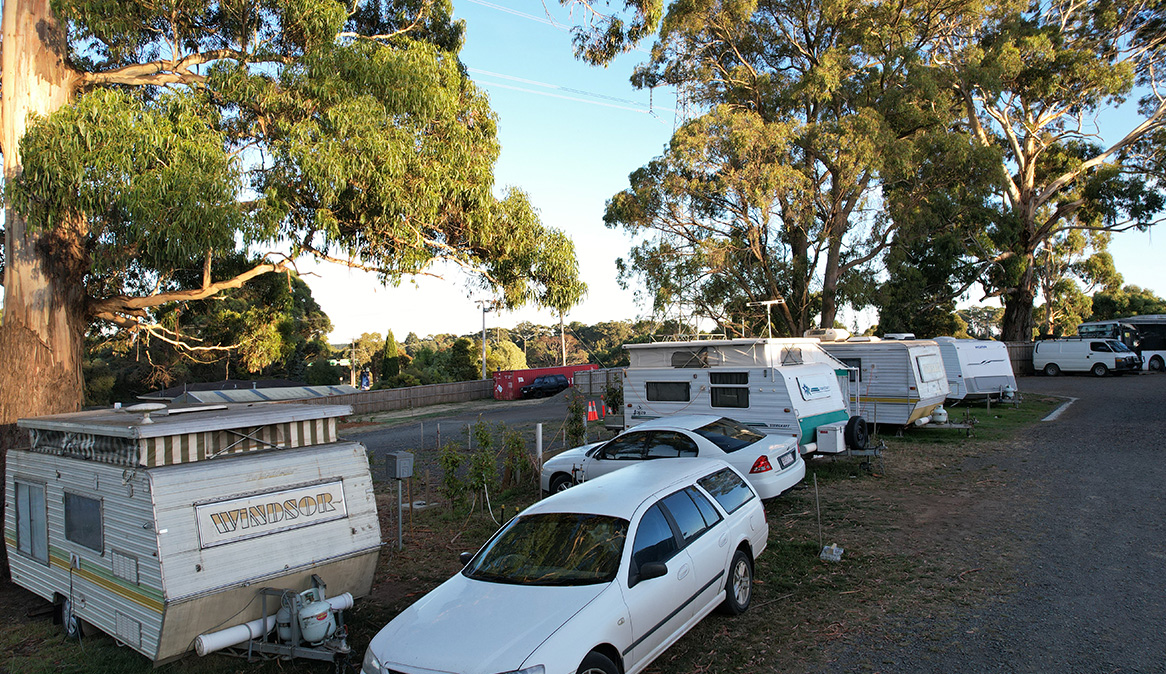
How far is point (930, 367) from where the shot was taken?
16.5 m

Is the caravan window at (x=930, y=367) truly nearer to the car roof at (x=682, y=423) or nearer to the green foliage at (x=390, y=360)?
the car roof at (x=682, y=423)

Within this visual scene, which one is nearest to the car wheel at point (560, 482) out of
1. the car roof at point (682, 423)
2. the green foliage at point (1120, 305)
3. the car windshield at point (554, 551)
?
the car roof at point (682, 423)

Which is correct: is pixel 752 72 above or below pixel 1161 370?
above

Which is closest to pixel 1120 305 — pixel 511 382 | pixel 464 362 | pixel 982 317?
pixel 982 317

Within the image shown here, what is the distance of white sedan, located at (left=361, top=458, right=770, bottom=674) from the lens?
4.02m

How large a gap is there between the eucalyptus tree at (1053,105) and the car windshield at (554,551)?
2852cm

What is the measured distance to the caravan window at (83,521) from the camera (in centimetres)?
543

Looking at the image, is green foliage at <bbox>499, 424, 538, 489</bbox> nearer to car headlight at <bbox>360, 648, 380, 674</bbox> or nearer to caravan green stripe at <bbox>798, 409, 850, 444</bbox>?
caravan green stripe at <bbox>798, 409, 850, 444</bbox>

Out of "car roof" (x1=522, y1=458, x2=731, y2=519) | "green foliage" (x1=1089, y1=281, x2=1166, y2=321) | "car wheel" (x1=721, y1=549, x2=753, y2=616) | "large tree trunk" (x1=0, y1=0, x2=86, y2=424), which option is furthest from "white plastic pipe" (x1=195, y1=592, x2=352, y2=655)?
"green foliage" (x1=1089, y1=281, x2=1166, y2=321)

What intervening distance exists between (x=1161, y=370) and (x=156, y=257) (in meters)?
46.3

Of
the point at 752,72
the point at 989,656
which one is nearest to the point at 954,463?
the point at 989,656

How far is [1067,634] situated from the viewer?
207 inches

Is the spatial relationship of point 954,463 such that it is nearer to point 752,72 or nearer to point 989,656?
point 989,656

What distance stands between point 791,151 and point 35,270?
24301 mm
